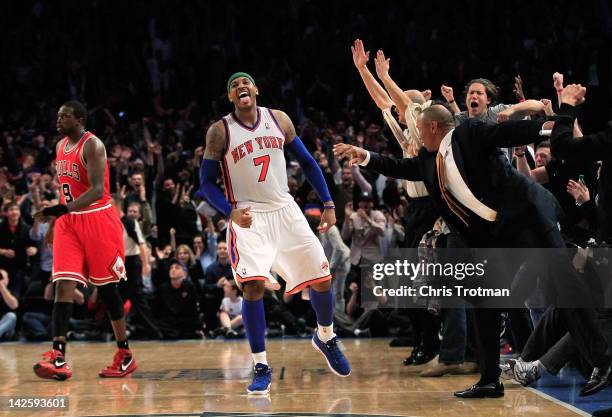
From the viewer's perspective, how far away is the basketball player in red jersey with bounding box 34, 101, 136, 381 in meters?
7.22

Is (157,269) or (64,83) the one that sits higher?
(64,83)

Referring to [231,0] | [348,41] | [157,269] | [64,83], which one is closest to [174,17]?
[231,0]

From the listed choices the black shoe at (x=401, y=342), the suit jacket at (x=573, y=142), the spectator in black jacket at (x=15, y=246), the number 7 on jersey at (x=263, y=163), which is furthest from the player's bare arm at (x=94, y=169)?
the spectator in black jacket at (x=15, y=246)

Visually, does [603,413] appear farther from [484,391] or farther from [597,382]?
[484,391]

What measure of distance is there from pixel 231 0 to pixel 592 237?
13534 mm

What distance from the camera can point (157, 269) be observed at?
1200 cm

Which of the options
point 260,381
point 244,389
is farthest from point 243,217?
point 244,389

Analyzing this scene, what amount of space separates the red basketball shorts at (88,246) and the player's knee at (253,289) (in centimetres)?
161

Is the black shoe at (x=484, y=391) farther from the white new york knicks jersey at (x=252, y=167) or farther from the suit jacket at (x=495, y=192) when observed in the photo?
the white new york knicks jersey at (x=252, y=167)

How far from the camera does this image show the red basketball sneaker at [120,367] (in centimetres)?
729

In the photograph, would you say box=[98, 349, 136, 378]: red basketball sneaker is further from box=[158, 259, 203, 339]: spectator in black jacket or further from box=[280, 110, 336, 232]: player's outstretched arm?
box=[158, 259, 203, 339]: spectator in black jacket

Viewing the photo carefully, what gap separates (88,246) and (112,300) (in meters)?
0.50

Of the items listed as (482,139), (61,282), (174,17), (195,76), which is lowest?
(61,282)

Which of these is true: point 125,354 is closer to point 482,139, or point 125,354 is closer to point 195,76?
point 482,139
